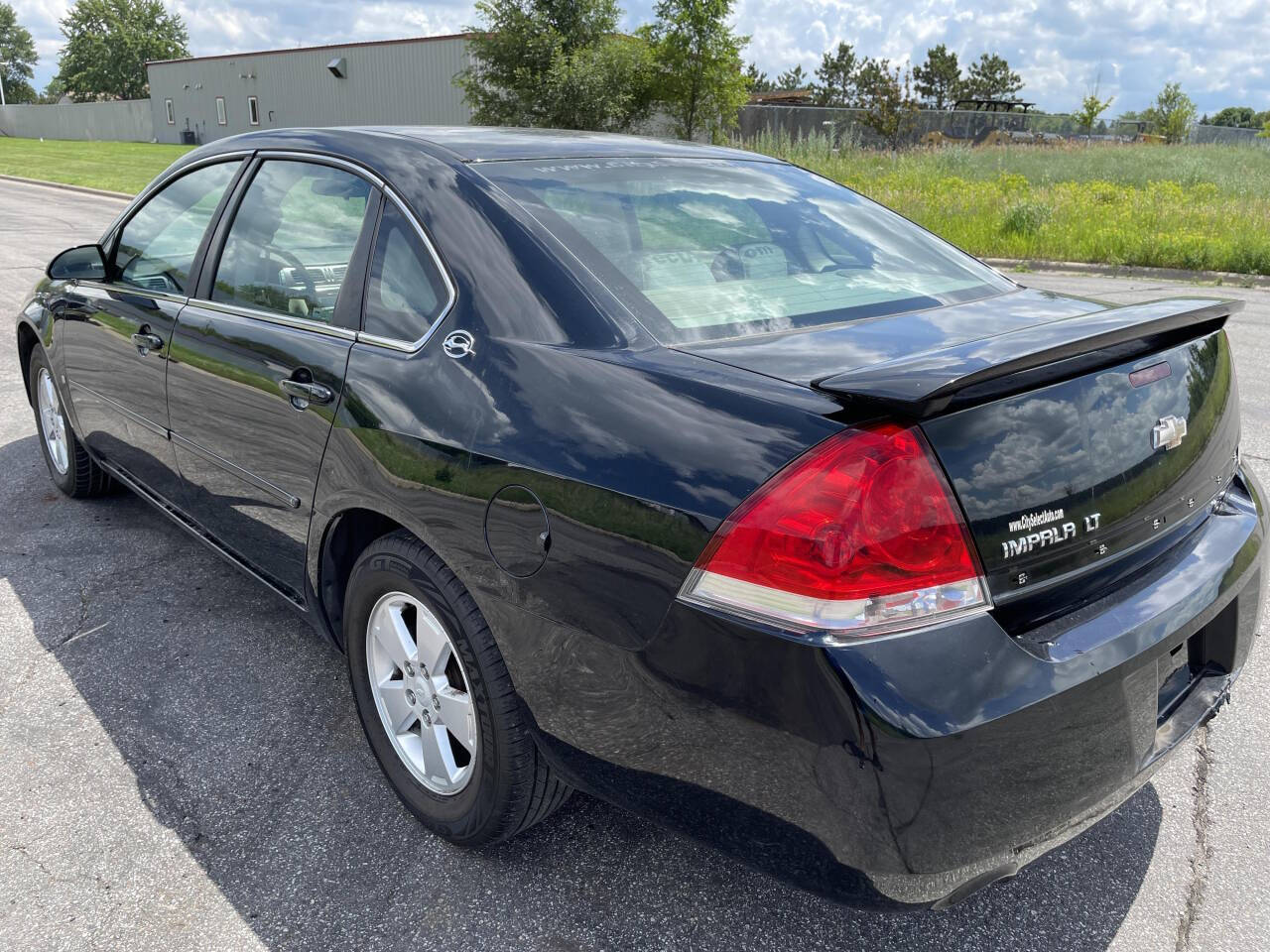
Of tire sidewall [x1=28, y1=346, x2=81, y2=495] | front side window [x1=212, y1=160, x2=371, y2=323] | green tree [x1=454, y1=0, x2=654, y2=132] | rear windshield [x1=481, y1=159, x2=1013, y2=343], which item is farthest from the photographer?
green tree [x1=454, y1=0, x2=654, y2=132]

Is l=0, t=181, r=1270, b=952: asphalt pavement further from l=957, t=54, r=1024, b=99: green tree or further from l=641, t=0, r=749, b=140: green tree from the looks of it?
l=957, t=54, r=1024, b=99: green tree

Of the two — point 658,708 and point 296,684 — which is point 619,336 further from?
point 296,684

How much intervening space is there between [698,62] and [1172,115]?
3297cm

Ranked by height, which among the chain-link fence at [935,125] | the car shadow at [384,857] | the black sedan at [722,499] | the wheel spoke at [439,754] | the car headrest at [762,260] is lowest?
the car shadow at [384,857]

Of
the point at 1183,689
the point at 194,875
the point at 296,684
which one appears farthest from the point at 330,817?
the point at 1183,689

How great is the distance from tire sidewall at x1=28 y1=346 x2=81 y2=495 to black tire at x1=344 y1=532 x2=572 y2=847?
9.04 ft

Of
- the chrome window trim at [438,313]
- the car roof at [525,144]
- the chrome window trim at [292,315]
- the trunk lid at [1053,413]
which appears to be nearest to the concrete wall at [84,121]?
the chrome window trim at [292,315]

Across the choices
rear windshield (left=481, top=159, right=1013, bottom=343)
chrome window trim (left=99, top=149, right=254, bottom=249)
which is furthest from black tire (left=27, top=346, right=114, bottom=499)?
rear windshield (left=481, top=159, right=1013, bottom=343)

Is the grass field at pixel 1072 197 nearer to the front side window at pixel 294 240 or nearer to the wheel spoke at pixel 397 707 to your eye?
the front side window at pixel 294 240

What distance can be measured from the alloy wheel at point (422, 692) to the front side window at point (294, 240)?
0.85m

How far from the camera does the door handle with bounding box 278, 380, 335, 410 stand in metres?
2.58

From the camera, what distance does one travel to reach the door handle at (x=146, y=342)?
3428 millimetres

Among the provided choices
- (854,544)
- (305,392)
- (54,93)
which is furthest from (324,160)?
(54,93)

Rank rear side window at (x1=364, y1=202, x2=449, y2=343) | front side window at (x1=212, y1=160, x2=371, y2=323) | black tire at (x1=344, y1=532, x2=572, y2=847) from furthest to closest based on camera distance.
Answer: front side window at (x1=212, y1=160, x2=371, y2=323) < rear side window at (x1=364, y1=202, x2=449, y2=343) < black tire at (x1=344, y1=532, x2=572, y2=847)
